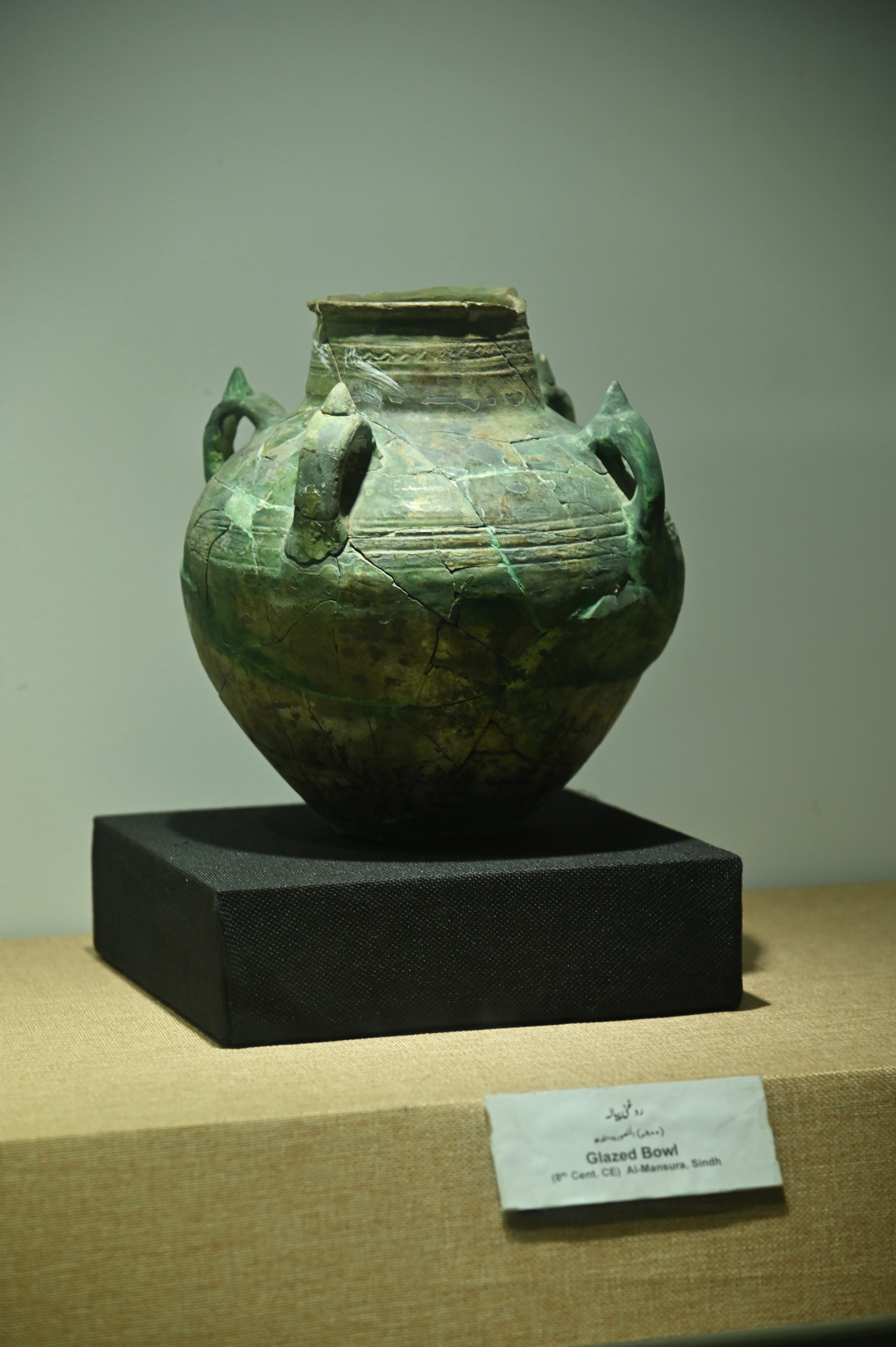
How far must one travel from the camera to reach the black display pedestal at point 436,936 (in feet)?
6.93

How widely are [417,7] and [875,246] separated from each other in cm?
85

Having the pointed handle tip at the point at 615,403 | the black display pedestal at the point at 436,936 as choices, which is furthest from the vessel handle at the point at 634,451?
the black display pedestal at the point at 436,936

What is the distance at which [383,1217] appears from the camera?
1.83 m

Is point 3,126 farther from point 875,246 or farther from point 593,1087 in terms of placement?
point 593,1087

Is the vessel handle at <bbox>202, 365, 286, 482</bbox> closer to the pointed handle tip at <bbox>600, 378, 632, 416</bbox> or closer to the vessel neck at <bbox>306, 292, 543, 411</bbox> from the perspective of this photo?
the vessel neck at <bbox>306, 292, 543, 411</bbox>

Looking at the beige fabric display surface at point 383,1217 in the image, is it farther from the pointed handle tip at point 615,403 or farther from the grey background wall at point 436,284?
the grey background wall at point 436,284

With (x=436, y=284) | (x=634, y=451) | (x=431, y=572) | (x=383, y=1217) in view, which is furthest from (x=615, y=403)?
(x=383, y=1217)

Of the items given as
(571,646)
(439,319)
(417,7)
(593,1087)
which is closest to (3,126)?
(417,7)

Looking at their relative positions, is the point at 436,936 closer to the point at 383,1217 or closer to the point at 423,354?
the point at 383,1217

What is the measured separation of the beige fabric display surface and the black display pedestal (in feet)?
0.34

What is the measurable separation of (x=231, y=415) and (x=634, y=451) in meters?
0.59

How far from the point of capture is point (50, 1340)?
174 cm

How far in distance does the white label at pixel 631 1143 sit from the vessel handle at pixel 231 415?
101 cm

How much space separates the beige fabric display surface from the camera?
177 centimetres
